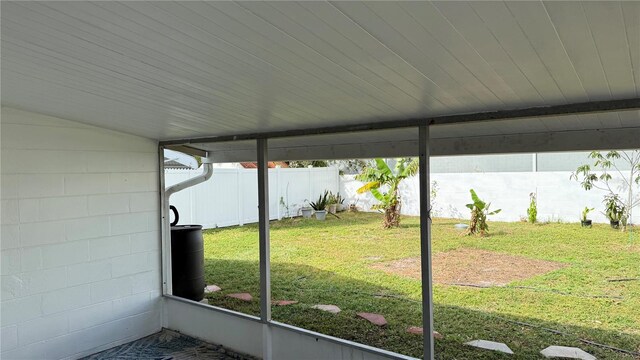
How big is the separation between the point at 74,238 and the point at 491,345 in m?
3.85

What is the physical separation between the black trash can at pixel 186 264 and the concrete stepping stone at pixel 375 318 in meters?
1.86

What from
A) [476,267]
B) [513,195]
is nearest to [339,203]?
[513,195]

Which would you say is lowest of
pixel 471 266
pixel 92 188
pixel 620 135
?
pixel 471 266

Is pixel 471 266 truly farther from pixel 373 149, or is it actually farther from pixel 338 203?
pixel 338 203

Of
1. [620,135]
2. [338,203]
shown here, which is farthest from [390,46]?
[338,203]

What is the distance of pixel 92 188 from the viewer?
415cm

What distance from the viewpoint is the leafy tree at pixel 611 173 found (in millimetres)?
8320

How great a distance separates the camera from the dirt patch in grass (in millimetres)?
6195

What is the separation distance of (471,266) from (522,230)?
277cm

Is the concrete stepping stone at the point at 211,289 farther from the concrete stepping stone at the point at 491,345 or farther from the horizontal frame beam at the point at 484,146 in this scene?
the concrete stepping stone at the point at 491,345

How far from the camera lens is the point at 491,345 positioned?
4.06 m

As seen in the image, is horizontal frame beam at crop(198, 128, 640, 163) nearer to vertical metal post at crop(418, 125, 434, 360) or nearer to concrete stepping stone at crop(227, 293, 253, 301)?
vertical metal post at crop(418, 125, 434, 360)

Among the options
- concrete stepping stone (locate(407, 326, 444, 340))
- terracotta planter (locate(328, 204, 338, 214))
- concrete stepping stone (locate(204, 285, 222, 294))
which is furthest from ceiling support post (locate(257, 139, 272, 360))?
terracotta planter (locate(328, 204, 338, 214))

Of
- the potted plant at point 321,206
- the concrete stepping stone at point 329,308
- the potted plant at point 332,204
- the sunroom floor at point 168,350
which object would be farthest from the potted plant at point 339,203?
the sunroom floor at point 168,350
